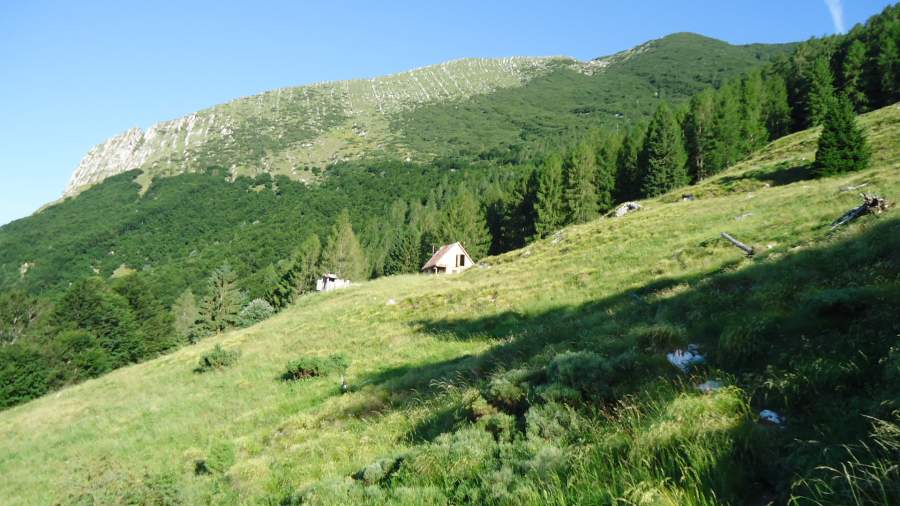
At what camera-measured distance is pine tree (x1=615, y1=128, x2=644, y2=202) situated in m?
67.6

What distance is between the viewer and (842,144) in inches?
1265

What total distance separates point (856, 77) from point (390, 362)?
8296 cm

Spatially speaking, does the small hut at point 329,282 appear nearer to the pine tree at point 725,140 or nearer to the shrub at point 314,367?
the pine tree at point 725,140

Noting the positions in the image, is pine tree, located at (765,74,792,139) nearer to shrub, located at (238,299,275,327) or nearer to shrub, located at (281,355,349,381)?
shrub, located at (281,355,349,381)

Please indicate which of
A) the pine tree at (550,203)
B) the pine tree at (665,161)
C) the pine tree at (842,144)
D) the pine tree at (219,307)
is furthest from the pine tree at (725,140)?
the pine tree at (219,307)

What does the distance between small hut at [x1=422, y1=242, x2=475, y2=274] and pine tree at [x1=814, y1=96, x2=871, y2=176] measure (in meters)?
43.1

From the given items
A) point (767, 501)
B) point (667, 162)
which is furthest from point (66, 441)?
point (667, 162)

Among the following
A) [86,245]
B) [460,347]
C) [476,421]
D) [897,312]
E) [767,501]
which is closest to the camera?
[767,501]

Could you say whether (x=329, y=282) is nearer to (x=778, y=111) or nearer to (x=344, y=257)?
(x=344, y=257)

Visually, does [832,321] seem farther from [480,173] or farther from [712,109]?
[480,173]

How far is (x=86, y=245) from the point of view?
166 meters

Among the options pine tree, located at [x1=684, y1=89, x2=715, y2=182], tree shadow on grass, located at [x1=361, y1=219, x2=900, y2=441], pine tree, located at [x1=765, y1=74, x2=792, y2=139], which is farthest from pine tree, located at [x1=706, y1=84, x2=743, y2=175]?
tree shadow on grass, located at [x1=361, y1=219, x2=900, y2=441]

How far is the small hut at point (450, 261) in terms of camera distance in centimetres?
6719

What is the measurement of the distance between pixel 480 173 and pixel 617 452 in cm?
17193
